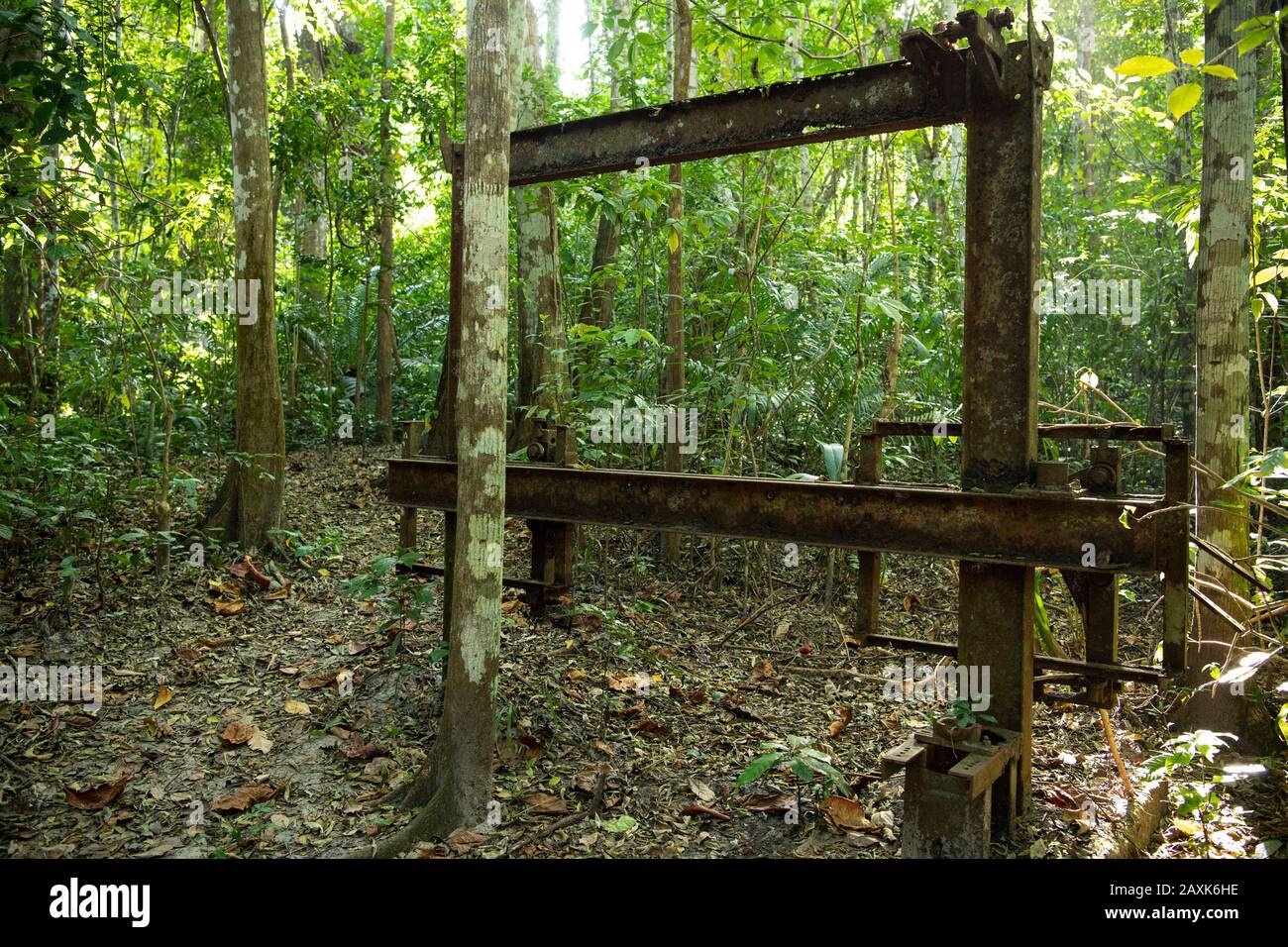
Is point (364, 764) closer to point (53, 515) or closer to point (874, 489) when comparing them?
point (874, 489)

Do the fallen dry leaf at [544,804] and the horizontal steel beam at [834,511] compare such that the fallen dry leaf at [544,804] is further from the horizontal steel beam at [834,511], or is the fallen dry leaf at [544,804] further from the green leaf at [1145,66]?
the green leaf at [1145,66]

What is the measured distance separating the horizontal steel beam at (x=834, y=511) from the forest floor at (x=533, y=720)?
0.87 meters

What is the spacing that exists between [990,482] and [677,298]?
4179 mm

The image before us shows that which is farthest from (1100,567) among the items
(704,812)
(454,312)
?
(454,312)

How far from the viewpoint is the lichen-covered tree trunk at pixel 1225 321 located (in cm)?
514

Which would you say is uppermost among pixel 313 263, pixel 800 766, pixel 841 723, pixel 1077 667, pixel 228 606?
pixel 313 263

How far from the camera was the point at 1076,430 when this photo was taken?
4195 mm

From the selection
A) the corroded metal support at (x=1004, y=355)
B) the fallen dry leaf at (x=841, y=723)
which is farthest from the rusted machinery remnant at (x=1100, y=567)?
the fallen dry leaf at (x=841, y=723)

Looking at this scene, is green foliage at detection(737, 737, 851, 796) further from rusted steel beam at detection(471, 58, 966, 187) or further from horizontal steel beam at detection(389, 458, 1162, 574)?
rusted steel beam at detection(471, 58, 966, 187)

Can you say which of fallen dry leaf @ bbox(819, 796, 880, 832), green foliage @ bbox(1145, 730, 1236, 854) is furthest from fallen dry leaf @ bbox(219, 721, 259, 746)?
green foliage @ bbox(1145, 730, 1236, 854)

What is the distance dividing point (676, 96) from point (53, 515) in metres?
5.93

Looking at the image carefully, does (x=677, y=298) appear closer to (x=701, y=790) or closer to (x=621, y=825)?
(x=701, y=790)

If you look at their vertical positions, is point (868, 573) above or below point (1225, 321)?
below

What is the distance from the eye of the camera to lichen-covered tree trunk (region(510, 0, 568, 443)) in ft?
27.9
